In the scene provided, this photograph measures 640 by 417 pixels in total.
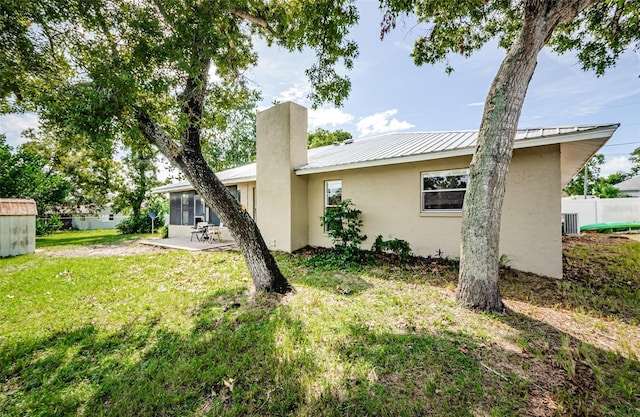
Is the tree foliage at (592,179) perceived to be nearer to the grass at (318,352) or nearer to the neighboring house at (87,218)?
the grass at (318,352)

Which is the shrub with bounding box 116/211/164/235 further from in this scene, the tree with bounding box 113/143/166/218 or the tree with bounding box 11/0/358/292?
the tree with bounding box 11/0/358/292

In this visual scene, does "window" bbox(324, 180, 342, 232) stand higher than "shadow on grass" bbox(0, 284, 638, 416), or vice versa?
"window" bbox(324, 180, 342, 232)

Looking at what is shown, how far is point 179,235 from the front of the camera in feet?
48.8

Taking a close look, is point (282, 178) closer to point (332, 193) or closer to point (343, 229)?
point (332, 193)

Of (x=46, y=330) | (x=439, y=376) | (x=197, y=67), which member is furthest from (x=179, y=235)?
(x=439, y=376)

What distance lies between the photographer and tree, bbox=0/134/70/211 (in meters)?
16.2

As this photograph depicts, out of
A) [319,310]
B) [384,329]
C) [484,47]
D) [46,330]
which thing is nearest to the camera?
[384,329]

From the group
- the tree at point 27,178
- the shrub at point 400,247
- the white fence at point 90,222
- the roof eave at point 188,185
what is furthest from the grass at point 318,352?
the white fence at point 90,222

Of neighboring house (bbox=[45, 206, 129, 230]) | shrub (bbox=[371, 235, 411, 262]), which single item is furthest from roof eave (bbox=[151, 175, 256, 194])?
neighboring house (bbox=[45, 206, 129, 230])

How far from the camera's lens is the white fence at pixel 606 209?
1443 cm

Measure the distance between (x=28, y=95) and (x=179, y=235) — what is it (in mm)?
11943

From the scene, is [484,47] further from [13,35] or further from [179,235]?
[179,235]

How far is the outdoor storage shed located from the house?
25.7 ft

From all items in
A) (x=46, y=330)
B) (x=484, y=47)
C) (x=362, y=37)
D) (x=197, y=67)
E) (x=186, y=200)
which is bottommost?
(x=46, y=330)
